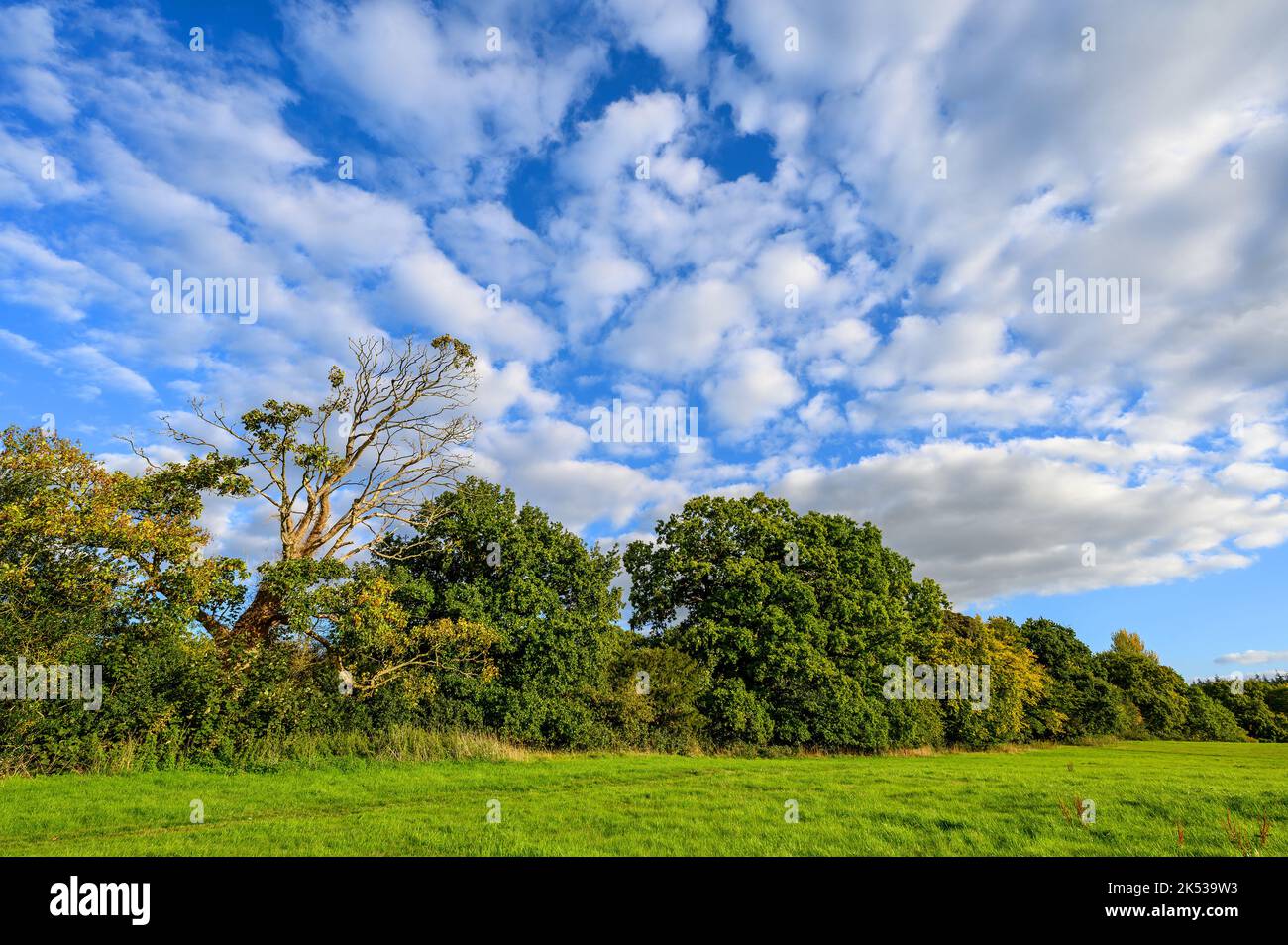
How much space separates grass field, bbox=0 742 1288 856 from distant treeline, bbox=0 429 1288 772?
2.82 meters

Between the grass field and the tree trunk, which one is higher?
the tree trunk

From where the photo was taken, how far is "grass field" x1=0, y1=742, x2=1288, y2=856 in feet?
32.0

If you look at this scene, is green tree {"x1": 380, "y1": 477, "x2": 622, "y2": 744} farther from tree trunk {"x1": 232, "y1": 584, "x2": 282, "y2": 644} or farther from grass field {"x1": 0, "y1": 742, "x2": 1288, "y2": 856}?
grass field {"x1": 0, "y1": 742, "x2": 1288, "y2": 856}

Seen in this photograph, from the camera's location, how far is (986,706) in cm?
4453

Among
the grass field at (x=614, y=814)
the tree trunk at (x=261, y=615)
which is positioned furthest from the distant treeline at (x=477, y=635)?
the grass field at (x=614, y=814)

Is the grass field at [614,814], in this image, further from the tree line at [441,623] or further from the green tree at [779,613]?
the green tree at [779,613]

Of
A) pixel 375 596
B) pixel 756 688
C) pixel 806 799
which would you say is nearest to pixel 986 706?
pixel 756 688

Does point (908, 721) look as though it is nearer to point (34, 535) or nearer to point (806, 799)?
point (806, 799)

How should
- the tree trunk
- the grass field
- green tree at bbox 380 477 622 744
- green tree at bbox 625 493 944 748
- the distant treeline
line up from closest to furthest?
the grass field → the distant treeline → the tree trunk → green tree at bbox 380 477 622 744 → green tree at bbox 625 493 944 748

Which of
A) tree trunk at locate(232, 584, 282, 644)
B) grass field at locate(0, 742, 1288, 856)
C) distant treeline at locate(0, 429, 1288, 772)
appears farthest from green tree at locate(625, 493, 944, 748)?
tree trunk at locate(232, 584, 282, 644)
